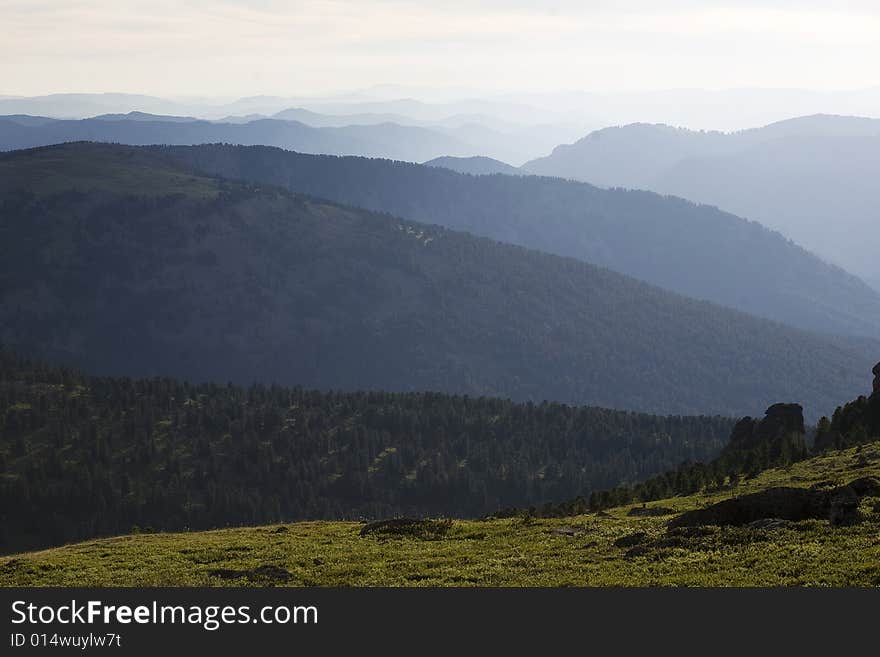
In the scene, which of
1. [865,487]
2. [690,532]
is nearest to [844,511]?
[865,487]

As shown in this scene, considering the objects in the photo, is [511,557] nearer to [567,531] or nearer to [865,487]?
[567,531]

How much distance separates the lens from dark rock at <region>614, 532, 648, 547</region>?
53.0 m

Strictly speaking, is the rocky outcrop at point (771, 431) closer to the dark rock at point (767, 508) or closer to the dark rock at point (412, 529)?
the dark rock at point (412, 529)

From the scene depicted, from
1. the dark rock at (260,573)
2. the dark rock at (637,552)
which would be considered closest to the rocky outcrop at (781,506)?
the dark rock at (637,552)

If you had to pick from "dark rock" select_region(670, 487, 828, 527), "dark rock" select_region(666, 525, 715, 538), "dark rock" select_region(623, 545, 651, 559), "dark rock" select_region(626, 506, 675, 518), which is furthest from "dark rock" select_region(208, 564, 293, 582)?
"dark rock" select_region(626, 506, 675, 518)

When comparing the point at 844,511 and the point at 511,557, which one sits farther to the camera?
the point at 511,557

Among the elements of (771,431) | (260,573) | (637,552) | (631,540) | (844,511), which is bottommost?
(260,573)

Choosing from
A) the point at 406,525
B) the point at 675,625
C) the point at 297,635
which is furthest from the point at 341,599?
the point at 406,525

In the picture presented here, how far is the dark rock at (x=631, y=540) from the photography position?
5303cm

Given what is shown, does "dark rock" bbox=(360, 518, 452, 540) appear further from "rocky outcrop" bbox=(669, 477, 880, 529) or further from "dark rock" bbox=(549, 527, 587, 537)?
"rocky outcrop" bbox=(669, 477, 880, 529)

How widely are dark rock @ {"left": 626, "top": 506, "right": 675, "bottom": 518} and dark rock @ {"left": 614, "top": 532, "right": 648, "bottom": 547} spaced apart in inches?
612

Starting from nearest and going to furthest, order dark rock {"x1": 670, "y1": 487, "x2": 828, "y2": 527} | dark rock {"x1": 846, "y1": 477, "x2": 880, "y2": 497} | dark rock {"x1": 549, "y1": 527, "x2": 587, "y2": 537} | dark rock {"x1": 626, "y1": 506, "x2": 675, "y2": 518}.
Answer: dark rock {"x1": 670, "y1": 487, "x2": 828, "y2": 527} → dark rock {"x1": 846, "y1": 477, "x2": 880, "y2": 497} → dark rock {"x1": 549, "y1": 527, "x2": 587, "y2": 537} → dark rock {"x1": 626, "y1": 506, "x2": 675, "y2": 518}

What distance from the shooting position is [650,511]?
72375 millimetres

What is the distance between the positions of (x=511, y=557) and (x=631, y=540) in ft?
22.0
